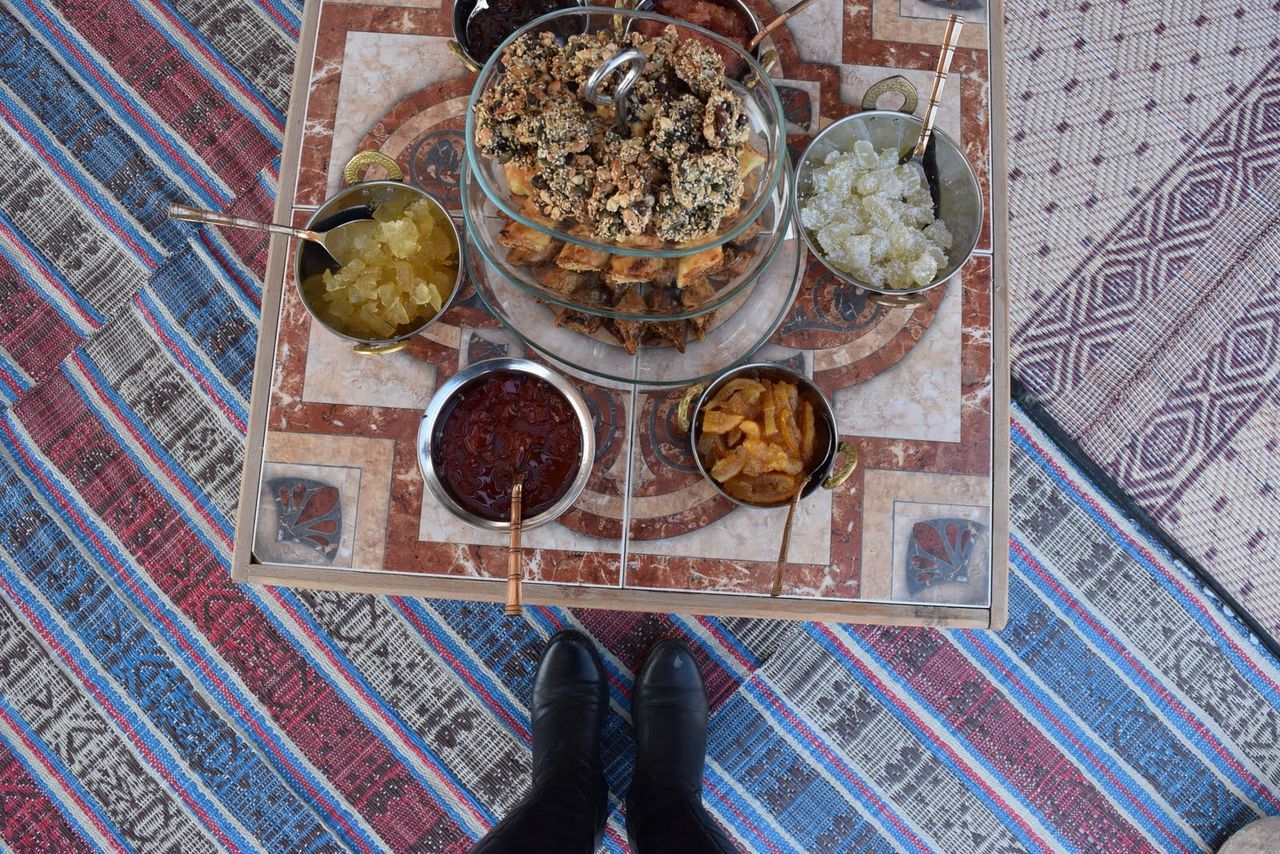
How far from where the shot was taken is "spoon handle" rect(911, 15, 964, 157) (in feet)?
4.29

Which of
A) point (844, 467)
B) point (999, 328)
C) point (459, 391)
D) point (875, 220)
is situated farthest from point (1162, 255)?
point (459, 391)

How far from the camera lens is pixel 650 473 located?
4.77 ft

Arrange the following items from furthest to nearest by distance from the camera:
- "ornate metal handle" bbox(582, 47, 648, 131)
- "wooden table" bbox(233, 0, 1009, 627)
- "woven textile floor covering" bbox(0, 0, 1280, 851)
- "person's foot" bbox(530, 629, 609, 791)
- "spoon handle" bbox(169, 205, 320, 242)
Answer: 1. "woven textile floor covering" bbox(0, 0, 1280, 851)
2. "person's foot" bbox(530, 629, 609, 791)
3. "wooden table" bbox(233, 0, 1009, 627)
4. "spoon handle" bbox(169, 205, 320, 242)
5. "ornate metal handle" bbox(582, 47, 648, 131)

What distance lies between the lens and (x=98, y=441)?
1.98 m

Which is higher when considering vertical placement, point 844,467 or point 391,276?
point 391,276

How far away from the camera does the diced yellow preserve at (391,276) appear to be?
1.35 meters

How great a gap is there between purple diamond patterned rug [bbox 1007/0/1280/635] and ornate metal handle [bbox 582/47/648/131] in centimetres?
140

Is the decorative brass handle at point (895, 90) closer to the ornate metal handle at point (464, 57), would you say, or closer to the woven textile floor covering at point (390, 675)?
the ornate metal handle at point (464, 57)

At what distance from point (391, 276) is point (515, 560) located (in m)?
0.53

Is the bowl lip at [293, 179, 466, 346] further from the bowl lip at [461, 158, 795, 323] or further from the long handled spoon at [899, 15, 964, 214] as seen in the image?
the long handled spoon at [899, 15, 964, 214]

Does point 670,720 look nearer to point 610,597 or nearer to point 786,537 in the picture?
point 610,597

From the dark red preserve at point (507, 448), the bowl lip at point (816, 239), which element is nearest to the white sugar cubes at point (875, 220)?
the bowl lip at point (816, 239)

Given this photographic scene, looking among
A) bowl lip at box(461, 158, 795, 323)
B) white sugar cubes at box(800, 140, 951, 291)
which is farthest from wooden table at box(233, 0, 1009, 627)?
bowl lip at box(461, 158, 795, 323)

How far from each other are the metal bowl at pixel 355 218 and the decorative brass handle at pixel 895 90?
0.76 m
